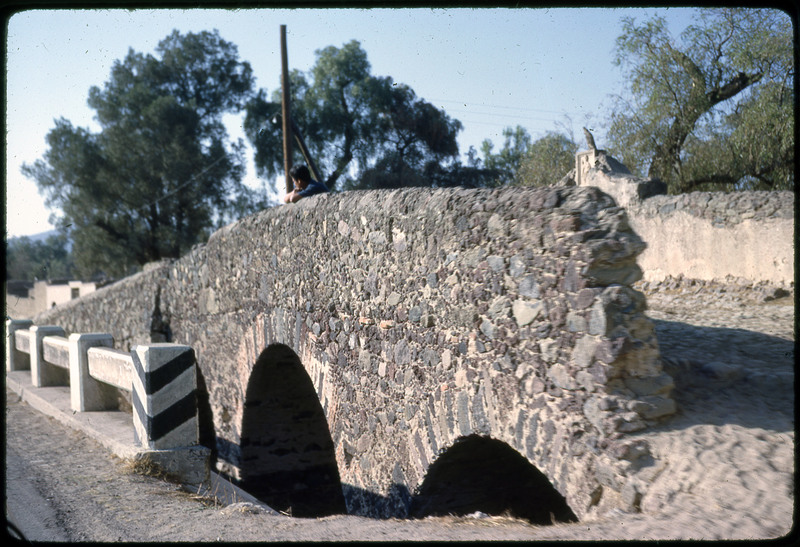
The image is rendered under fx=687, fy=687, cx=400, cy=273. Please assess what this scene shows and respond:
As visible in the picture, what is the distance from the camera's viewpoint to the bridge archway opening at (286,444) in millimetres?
7273

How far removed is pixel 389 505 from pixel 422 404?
0.96 meters

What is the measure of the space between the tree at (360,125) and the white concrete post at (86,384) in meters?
12.1

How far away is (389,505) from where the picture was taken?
475cm

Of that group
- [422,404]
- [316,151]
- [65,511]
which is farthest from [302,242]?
[316,151]

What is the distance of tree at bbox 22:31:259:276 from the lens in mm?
21250

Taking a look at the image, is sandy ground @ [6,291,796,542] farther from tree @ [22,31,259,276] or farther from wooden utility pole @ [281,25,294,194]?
tree @ [22,31,259,276]

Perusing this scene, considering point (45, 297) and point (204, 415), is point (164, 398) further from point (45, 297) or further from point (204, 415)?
point (45, 297)

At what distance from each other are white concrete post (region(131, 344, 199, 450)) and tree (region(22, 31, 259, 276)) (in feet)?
59.4

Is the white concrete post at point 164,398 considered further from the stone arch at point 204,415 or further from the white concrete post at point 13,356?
the white concrete post at point 13,356

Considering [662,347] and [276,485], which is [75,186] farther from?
[662,347]

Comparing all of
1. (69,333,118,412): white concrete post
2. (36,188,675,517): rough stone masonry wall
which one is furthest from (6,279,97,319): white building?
(36,188,675,517): rough stone masonry wall

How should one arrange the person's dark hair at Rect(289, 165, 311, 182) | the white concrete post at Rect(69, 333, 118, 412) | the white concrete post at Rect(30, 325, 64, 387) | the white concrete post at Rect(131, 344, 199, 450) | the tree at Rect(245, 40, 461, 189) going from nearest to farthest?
the white concrete post at Rect(131, 344, 199, 450) < the white concrete post at Rect(69, 333, 118, 412) < the person's dark hair at Rect(289, 165, 311, 182) < the white concrete post at Rect(30, 325, 64, 387) < the tree at Rect(245, 40, 461, 189)

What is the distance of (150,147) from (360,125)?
273 inches

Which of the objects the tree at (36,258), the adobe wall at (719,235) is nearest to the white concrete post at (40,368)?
the adobe wall at (719,235)
